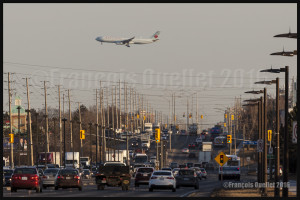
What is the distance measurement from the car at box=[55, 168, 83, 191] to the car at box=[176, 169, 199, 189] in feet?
38.0

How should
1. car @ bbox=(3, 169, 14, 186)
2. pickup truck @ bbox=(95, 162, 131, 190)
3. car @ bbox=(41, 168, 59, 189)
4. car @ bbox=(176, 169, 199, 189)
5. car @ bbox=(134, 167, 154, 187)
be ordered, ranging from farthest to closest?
1. car @ bbox=(3, 169, 14, 186)
2. car @ bbox=(134, 167, 154, 187)
3. car @ bbox=(176, 169, 199, 189)
4. car @ bbox=(41, 168, 59, 189)
5. pickup truck @ bbox=(95, 162, 131, 190)

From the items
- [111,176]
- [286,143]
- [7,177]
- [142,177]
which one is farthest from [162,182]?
[7,177]

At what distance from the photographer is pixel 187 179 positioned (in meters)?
65.6

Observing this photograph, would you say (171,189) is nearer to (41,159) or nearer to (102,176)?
(102,176)

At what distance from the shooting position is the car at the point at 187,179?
214 ft

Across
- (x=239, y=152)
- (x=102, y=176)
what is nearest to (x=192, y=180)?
(x=102, y=176)

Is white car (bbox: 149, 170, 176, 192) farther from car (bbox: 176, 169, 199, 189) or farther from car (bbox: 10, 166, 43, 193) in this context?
car (bbox: 10, 166, 43, 193)

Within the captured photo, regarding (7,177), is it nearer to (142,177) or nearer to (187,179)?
(142,177)

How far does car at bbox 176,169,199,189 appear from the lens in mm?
65094

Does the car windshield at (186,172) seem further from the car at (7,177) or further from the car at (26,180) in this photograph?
the car at (26,180)

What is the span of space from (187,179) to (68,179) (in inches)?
496

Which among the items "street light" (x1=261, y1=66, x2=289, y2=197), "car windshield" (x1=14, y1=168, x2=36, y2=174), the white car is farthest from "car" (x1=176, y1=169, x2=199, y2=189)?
"street light" (x1=261, y1=66, x2=289, y2=197)

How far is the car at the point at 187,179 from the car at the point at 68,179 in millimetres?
11574

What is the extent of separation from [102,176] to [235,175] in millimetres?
34475
